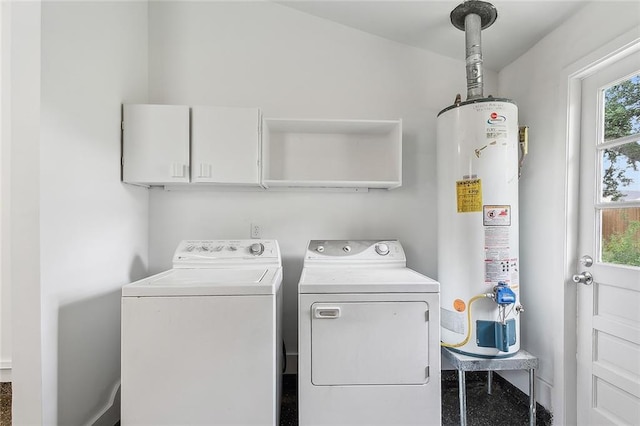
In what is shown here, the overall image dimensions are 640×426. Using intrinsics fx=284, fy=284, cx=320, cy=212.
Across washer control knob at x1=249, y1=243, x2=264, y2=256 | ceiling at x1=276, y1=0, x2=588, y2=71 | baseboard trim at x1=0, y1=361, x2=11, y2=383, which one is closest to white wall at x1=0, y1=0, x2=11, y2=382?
baseboard trim at x1=0, y1=361, x2=11, y2=383

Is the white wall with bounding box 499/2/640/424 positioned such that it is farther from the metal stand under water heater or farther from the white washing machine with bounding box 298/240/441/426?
the white washing machine with bounding box 298/240/441/426

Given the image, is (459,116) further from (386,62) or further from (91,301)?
(91,301)

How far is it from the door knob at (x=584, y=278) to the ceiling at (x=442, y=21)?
1.37m

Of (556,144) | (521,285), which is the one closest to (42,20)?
(556,144)

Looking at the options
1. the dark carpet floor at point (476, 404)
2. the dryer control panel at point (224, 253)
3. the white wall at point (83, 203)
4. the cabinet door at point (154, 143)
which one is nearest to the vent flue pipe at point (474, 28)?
the dryer control panel at point (224, 253)

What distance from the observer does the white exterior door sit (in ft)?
4.26

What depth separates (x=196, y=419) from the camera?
4.12 feet

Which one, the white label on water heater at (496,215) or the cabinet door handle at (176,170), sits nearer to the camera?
the white label on water heater at (496,215)

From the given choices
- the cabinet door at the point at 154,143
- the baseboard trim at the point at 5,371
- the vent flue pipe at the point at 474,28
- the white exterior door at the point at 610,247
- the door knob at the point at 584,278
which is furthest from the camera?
the baseboard trim at the point at 5,371

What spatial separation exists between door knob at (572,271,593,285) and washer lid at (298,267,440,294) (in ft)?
Answer: 2.53

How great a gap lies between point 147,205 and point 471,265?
213cm

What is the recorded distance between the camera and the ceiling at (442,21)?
1.54m

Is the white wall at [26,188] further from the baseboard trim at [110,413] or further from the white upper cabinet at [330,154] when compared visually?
the white upper cabinet at [330,154]

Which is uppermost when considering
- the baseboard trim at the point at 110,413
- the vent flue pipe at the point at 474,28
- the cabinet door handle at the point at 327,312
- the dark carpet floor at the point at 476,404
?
the vent flue pipe at the point at 474,28
